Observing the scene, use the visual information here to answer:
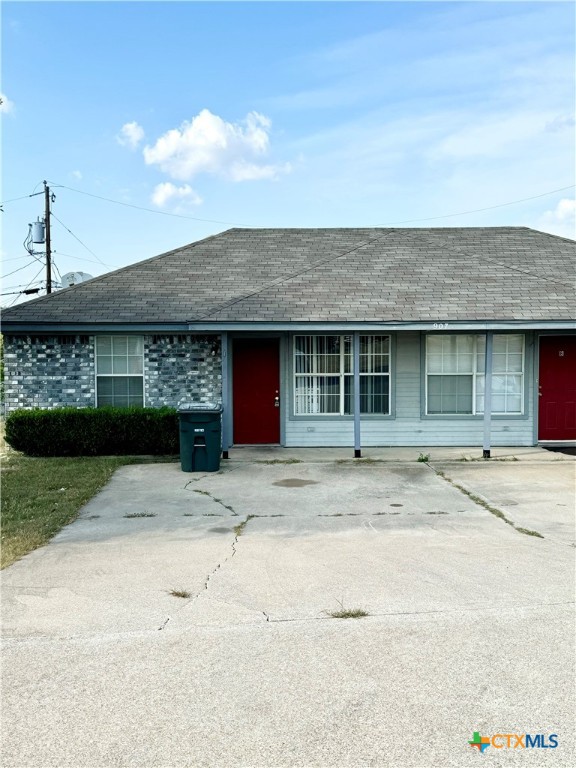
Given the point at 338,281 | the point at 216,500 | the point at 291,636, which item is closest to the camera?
the point at 291,636

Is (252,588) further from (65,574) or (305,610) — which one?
(65,574)

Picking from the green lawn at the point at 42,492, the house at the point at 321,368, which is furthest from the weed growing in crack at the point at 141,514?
the house at the point at 321,368

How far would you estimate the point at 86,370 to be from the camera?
14430 millimetres

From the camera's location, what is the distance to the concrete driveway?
3.47 m

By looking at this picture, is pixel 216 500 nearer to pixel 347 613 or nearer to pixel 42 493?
pixel 42 493

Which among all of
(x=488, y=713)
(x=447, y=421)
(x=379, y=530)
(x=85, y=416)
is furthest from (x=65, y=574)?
(x=447, y=421)

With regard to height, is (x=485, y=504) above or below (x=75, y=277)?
below

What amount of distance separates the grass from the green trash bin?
1.40 m

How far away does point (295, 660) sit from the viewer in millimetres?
4402

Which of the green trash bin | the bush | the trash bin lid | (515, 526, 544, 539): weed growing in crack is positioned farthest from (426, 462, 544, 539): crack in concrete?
the bush

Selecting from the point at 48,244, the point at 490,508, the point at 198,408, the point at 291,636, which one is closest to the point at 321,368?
the point at 198,408

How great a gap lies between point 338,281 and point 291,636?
10.8 m

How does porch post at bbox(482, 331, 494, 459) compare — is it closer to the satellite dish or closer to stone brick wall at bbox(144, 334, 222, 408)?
stone brick wall at bbox(144, 334, 222, 408)

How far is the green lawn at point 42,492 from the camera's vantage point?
743cm
